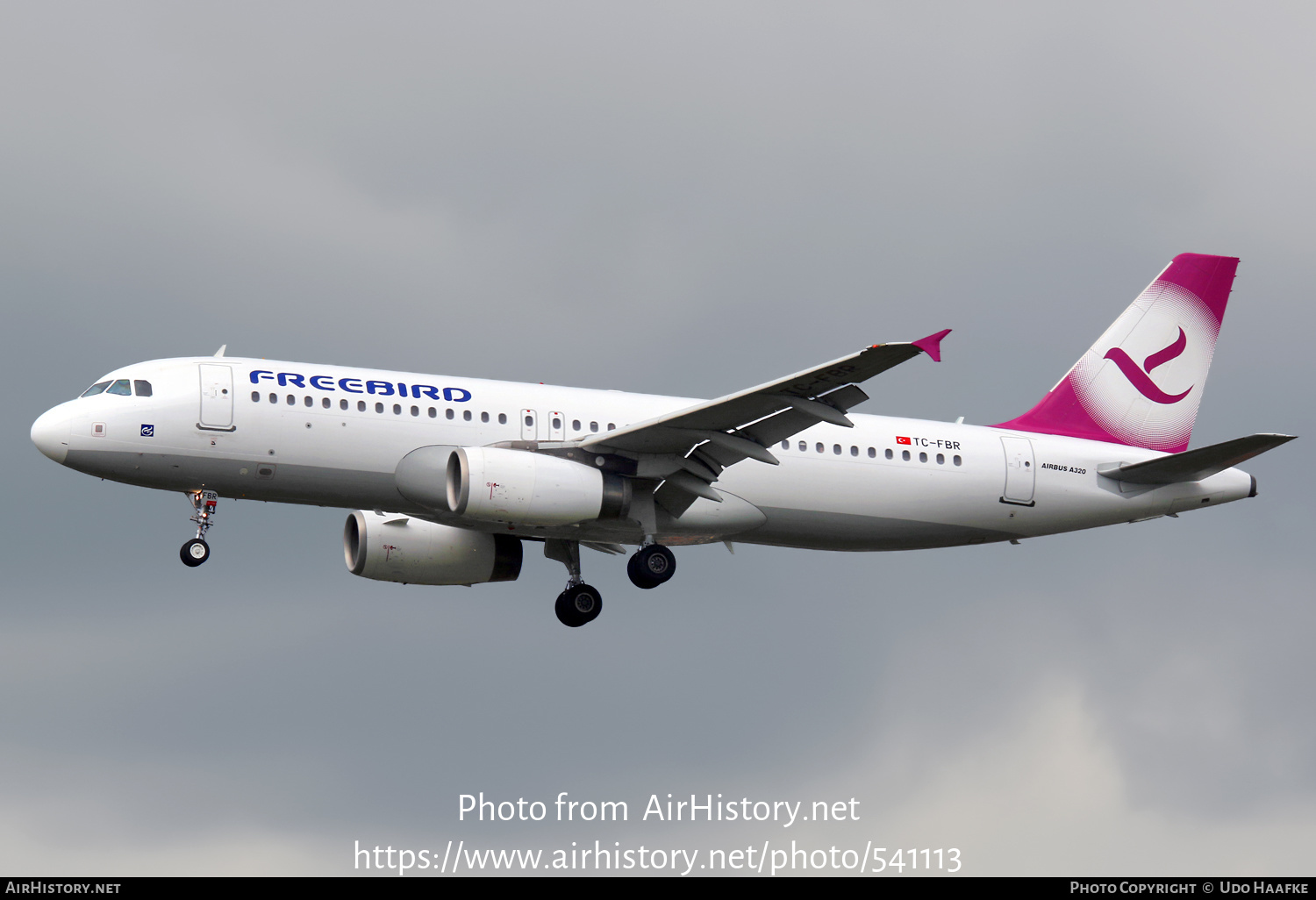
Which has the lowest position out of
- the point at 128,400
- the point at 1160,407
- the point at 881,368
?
the point at 881,368

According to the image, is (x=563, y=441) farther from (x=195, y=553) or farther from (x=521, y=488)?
(x=195, y=553)

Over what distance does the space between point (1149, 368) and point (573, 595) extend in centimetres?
1632

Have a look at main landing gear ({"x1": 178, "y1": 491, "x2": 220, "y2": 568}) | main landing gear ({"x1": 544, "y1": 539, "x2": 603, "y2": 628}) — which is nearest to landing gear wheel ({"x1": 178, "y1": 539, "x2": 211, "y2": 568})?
main landing gear ({"x1": 178, "y1": 491, "x2": 220, "y2": 568})

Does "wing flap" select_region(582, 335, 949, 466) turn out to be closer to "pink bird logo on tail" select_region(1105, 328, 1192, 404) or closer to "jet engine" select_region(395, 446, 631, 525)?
"jet engine" select_region(395, 446, 631, 525)

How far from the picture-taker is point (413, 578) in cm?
4219

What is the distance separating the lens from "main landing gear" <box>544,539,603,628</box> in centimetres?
4141

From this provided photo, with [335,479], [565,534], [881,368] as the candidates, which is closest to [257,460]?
[335,479]

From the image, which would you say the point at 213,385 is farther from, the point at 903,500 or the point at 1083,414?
the point at 1083,414

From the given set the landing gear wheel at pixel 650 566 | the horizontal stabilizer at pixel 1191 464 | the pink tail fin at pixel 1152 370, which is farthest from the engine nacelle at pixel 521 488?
the horizontal stabilizer at pixel 1191 464

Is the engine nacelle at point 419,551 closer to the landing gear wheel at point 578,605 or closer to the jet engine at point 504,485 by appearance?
the landing gear wheel at point 578,605

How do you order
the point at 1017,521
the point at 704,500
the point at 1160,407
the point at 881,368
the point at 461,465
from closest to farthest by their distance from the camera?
the point at 881,368 < the point at 461,465 < the point at 704,500 < the point at 1017,521 < the point at 1160,407

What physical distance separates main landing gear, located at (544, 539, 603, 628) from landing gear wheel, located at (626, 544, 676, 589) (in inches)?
122

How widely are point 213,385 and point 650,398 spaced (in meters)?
9.71

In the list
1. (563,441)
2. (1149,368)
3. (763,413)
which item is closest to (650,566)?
(563,441)
